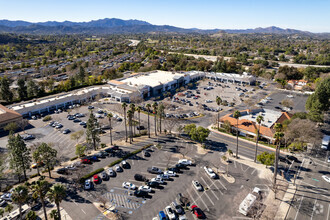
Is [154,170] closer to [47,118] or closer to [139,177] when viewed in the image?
[139,177]

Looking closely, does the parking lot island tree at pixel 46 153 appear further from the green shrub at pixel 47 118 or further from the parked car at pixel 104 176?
the green shrub at pixel 47 118

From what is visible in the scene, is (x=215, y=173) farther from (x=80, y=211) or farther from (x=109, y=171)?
(x=80, y=211)

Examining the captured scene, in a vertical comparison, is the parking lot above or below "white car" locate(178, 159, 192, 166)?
below

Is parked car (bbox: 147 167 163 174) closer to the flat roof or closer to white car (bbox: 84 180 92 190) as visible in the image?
white car (bbox: 84 180 92 190)

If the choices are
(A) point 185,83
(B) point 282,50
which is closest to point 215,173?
(A) point 185,83

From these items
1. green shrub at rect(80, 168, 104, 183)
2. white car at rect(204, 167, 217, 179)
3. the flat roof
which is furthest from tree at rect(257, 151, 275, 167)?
the flat roof

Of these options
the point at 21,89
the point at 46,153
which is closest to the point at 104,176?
the point at 46,153
